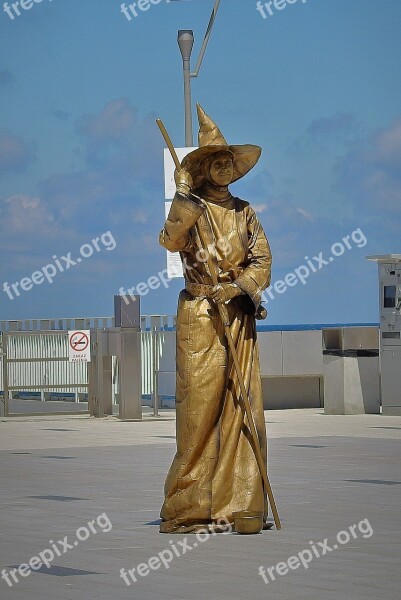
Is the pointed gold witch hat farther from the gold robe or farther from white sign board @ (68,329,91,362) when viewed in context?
white sign board @ (68,329,91,362)

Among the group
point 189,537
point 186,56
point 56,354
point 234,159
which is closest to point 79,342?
point 56,354

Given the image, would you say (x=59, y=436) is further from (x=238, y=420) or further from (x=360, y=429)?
(x=238, y=420)

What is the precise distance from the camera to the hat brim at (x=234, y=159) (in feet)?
32.6

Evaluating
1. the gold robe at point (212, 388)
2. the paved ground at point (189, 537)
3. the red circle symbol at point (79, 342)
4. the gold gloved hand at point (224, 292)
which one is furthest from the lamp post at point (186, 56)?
the gold gloved hand at point (224, 292)

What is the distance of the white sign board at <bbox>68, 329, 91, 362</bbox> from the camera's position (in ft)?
80.4

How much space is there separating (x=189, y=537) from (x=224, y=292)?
1534 mm

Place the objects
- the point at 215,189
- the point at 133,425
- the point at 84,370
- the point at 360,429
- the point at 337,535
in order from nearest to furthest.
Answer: the point at 337,535
the point at 215,189
the point at 360,429
the point at 133,425
the point at 84,370

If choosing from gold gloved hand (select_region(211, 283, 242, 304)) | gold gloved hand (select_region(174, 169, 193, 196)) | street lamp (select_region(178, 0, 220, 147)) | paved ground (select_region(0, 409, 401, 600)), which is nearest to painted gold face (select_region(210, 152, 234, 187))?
gold gloved hand (select_region(174, 169, 193, 196))

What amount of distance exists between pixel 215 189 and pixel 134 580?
10.8ft

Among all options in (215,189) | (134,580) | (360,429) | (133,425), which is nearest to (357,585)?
(134,580)

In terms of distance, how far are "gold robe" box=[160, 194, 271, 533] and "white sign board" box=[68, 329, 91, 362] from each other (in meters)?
14.7

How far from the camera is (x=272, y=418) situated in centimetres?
2319

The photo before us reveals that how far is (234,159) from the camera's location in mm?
10094

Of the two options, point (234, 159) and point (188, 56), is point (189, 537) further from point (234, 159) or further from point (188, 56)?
point (188, 56)
